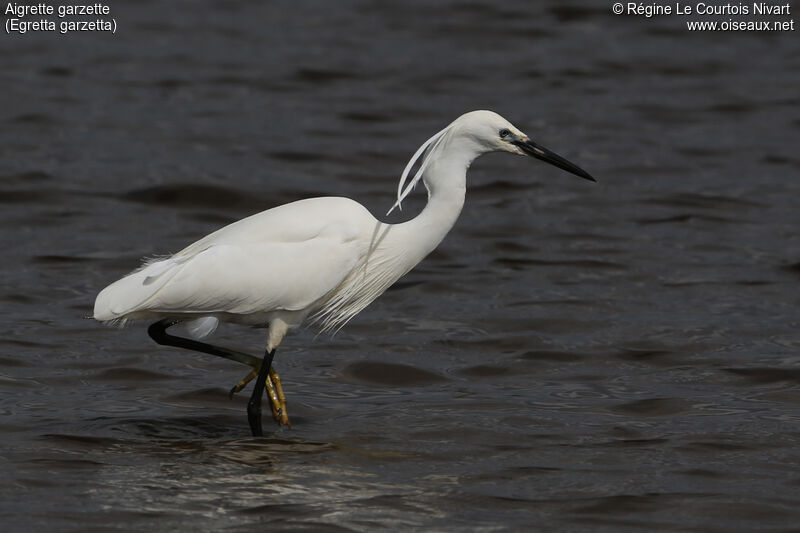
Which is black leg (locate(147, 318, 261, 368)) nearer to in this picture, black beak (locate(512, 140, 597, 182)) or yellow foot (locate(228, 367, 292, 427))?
yellow foot (locate(228, 367, 292, 427))

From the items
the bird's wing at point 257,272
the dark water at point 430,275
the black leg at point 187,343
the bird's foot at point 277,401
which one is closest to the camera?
the dark water at point 430,275

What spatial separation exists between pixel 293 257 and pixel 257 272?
0.73 ft

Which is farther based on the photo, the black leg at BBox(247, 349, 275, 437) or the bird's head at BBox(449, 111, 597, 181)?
the black leg at BBox(247, 349, 275, 437)

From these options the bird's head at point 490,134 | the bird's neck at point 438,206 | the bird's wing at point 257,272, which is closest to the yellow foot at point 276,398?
the bird's wing at point 257,272

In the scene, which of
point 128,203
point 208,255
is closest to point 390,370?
point 208,255

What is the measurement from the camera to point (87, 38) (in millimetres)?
20844

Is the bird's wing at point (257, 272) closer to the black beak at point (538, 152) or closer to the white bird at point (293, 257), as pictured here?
the white bird at point (293, 257)

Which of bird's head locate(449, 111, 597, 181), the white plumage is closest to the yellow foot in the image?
the white plumage

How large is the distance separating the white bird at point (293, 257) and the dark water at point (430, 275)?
0.75 m

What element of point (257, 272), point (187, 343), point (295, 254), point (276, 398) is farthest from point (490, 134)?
point (187, 343)

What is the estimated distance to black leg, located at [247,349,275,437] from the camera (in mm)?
7867

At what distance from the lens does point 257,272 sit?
770cm

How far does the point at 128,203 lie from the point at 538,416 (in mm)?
6557

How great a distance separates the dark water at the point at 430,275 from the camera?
7.11m
